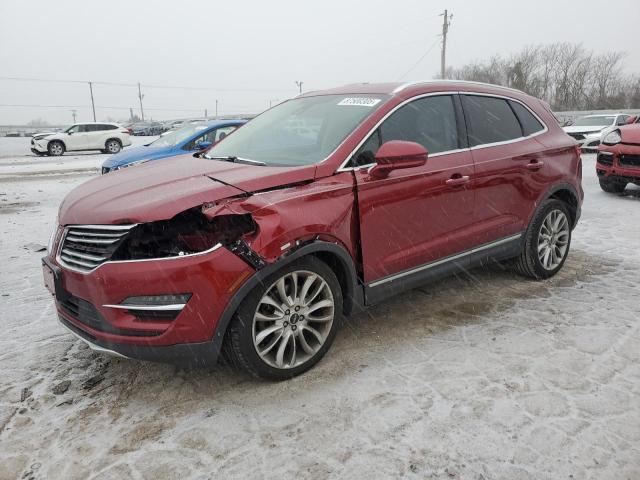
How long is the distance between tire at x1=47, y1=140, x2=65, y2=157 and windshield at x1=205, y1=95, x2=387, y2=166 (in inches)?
849

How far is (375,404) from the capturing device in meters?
2.74

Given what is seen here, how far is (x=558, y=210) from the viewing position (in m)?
4.62

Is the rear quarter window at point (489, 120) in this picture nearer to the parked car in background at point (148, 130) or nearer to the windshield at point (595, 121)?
the windshield at point (595, 121)

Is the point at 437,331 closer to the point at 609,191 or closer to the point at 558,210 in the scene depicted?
the point at 558,210

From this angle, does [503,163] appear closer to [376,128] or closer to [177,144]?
[376,128]

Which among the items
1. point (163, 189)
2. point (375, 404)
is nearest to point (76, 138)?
point (163, 189)

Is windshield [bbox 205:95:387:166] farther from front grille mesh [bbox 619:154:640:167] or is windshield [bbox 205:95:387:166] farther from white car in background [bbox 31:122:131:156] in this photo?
white car in background [bbox 31:122:131:156]

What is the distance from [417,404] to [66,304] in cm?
204

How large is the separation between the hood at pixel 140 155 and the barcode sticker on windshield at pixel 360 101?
20.1ft

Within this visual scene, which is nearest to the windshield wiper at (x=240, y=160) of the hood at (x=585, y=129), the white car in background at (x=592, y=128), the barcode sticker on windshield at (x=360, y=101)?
the barcode sticker on windshield at (x=360, y=101)

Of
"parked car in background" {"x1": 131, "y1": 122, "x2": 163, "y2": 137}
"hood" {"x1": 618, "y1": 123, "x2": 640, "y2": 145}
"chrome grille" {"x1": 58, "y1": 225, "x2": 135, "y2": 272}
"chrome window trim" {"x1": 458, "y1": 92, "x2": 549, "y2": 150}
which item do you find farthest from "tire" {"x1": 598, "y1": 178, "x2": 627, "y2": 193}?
"parked car in background" {"x1": 131, "y1": 122, "x2": 163, "y2": 137}

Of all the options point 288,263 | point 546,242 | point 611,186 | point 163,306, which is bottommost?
point 611,186

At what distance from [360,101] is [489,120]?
1.22 meters

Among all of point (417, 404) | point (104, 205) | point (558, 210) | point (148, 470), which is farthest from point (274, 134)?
point (558, 210)
